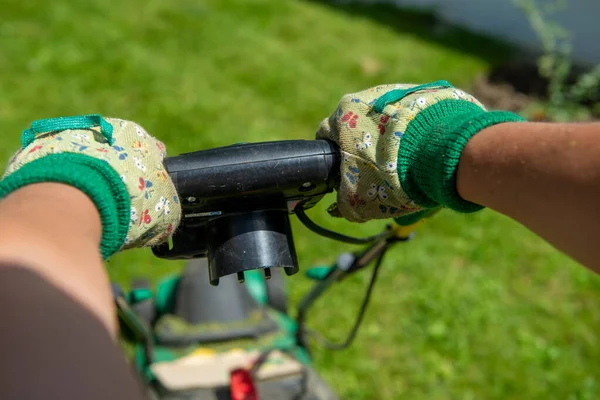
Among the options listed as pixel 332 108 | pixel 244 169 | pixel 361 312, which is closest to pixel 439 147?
pixel 244 169

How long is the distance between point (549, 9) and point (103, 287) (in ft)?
11.3

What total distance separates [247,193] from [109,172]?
0.19 m

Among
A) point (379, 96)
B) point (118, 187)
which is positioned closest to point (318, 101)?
point (379, 96)

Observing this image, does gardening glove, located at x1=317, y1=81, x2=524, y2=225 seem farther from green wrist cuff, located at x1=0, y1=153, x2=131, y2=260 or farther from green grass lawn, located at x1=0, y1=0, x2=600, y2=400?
green grass lawn, located at x1=0, y1=0, x2=600, y2=400

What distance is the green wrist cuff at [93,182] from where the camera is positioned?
0.53 meters

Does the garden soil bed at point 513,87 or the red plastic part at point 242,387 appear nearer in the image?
the red plastic part at point 242,387

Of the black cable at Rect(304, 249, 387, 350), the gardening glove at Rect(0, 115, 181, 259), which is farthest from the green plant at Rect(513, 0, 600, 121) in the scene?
the gardening glove at Rect(0, 115, 181, 259)

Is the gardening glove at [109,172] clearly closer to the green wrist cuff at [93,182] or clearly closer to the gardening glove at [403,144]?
the green wrist cuff at [93,182]

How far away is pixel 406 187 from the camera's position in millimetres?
694

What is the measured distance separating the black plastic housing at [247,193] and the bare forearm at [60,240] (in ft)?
0.62

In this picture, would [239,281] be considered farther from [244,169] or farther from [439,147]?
[439,147]

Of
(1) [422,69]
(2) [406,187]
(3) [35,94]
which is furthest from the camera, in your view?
(1) [422,69]

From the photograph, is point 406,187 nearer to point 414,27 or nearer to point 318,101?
point 318,101

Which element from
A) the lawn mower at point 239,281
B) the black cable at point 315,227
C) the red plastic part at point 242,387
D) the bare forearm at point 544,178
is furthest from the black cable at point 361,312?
the bare forearm at point 544,178
